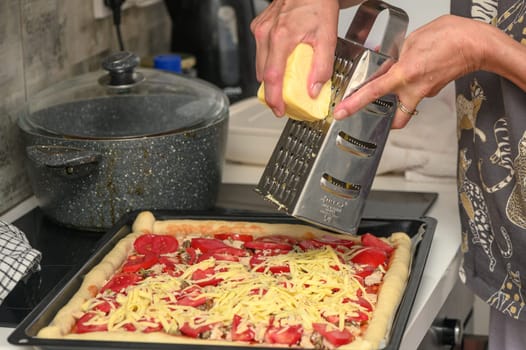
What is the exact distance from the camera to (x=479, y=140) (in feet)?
4.44

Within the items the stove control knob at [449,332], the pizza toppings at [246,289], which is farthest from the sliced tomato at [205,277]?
the stove control knob at [449,332]

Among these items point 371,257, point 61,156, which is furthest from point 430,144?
point 61,156

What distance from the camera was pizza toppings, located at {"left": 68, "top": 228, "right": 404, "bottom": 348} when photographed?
1.10m

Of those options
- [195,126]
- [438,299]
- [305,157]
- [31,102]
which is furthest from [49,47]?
[438,299]

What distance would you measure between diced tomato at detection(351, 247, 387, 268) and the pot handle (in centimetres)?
44

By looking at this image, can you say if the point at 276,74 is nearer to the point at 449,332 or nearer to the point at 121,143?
the point at 121,143

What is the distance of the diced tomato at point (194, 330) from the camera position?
108cm

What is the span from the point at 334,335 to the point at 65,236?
0.63 metres

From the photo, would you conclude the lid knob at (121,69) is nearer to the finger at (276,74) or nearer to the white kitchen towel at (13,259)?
the white kitchen towel at (13,259)

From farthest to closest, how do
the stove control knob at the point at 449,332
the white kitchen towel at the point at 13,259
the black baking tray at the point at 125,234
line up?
the stove control knob at the point at 449,332, the white kitchen towel at the point at 13,259, the black baking tray at the point at 125,234

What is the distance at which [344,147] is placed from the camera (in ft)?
3.82

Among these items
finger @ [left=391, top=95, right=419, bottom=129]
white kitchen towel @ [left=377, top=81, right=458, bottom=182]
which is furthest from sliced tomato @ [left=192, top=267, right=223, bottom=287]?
white kitchen towel @ [left=377, top=81, right=458, bottom=182]

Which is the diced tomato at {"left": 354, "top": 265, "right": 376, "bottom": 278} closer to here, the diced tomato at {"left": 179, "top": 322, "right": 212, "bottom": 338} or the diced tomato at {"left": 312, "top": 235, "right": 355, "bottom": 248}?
the diced tomato at {"left": 312, "top": 235, "right": 355, "bottom": 248}

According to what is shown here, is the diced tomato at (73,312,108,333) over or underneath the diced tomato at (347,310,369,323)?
underneath
